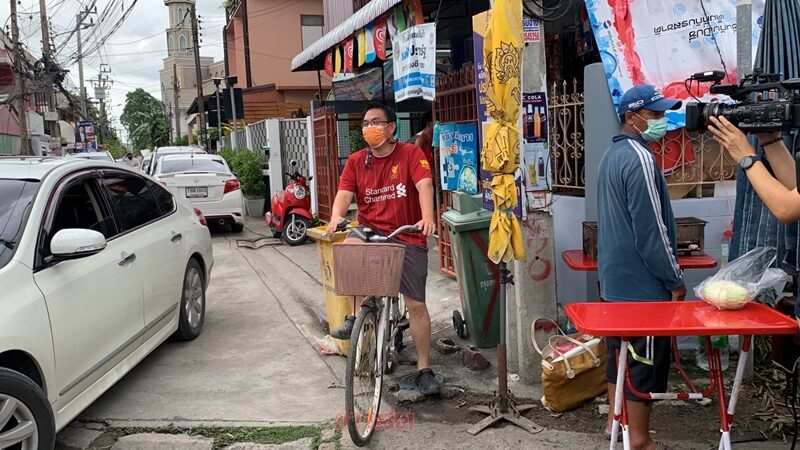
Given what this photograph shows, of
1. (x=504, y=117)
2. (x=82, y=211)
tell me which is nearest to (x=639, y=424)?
(x=504, y=117)

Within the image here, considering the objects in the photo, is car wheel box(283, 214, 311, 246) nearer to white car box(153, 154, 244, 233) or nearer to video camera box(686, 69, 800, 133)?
white car box(153, 154, 244, 233)

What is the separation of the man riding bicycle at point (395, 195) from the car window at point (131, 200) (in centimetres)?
163

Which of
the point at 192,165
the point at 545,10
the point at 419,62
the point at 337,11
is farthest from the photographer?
the point at 337,11

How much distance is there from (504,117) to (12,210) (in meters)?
2.93

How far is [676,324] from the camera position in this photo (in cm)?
254

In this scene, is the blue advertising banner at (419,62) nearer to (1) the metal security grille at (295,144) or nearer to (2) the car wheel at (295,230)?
(2) the car wheel at (295,230)

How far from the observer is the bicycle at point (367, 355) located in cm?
360

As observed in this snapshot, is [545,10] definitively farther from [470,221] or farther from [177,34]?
[177,34]

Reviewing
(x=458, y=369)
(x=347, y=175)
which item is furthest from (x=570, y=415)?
(x=347, y=175)

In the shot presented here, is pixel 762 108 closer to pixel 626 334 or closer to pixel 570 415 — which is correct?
pixel 626 334

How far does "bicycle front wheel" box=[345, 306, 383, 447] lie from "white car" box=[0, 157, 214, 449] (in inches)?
61.0

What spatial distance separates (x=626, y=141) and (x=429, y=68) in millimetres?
3572

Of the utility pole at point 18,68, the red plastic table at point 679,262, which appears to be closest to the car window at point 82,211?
the red plastic table at point 679,262

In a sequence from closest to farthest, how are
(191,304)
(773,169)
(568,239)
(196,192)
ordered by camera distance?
1. (773,169)
2. (568,239)
3. (191,304)
4. (196,192)
